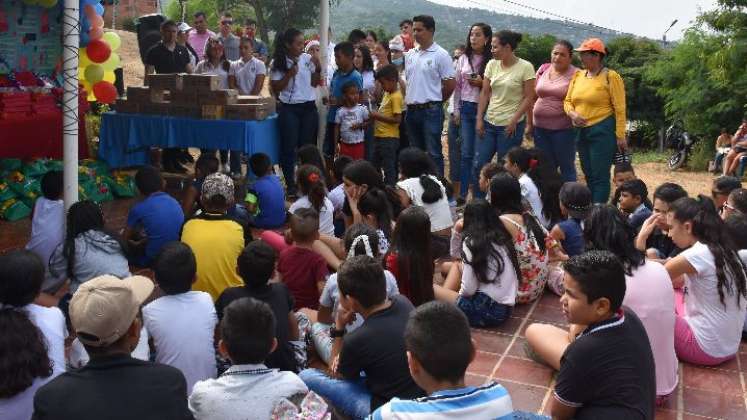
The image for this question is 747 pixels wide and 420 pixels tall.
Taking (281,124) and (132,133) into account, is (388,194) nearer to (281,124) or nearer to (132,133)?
(281,124)

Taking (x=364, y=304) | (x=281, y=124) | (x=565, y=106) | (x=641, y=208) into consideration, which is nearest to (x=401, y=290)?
→ (x=364, y=304)

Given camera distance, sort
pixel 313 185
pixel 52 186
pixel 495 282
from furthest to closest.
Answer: pixel 313 185, pixel 52 186, pixel 495 282

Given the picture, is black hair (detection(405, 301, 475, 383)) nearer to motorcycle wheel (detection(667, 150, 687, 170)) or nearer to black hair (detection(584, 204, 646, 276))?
black hair (detection(584, 204, 646, 276))

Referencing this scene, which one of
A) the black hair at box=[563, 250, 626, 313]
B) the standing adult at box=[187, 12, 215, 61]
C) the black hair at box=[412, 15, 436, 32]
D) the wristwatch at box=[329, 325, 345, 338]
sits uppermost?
the black hair at box=[412, 15, 436, 32]

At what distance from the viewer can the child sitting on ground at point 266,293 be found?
385 cm

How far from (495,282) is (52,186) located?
2956mm

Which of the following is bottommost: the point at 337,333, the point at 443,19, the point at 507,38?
the point at 337,333

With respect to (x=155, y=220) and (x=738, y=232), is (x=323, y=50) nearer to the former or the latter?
(x=155, y=220)

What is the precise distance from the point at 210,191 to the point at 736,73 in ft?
47.7

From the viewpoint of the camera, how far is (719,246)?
4.36m

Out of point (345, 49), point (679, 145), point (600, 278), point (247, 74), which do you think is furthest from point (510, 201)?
point (679, 145)

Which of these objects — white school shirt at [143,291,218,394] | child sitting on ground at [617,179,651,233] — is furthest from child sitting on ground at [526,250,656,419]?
child sitting on ground at [617,179,651,233]

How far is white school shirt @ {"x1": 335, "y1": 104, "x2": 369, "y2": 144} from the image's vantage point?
27.1 ft

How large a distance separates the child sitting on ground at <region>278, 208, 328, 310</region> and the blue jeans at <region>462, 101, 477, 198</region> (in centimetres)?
375
